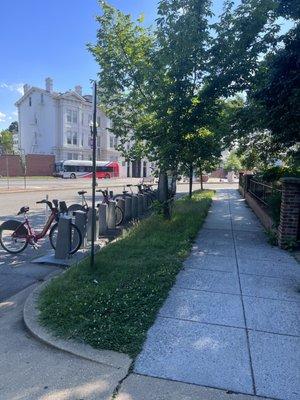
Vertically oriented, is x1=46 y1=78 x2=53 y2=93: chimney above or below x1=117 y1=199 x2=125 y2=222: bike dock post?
above

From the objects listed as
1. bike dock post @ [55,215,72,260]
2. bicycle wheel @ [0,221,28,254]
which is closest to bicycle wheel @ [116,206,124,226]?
bicycle wheel @ [0,221,28,254]

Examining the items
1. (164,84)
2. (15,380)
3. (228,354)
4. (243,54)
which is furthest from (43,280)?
(243,54)

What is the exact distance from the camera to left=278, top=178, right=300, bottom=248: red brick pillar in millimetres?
7352

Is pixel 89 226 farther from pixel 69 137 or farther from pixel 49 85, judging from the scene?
pixel 49 85

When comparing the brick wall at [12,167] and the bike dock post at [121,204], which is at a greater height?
the brick wall at [12,167]

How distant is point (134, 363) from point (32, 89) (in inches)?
2288

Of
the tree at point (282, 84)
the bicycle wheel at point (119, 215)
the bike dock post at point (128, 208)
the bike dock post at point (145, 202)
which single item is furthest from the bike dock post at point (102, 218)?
the tree at point (282, 84)

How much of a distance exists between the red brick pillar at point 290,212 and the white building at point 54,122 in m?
46.2

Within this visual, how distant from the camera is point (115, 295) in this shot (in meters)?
4.42

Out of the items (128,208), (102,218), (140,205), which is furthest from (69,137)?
(102,218)

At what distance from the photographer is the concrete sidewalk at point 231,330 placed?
297cm

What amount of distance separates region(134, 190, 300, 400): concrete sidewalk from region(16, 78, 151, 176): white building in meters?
48.1

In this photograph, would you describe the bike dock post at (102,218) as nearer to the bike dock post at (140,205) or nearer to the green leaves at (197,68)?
the green leaves at (197,68)

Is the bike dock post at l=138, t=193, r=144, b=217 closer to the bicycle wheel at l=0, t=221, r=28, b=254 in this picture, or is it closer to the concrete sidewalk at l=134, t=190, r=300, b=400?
the bicycle wheel at l=0, t=221, r=28, b=254
